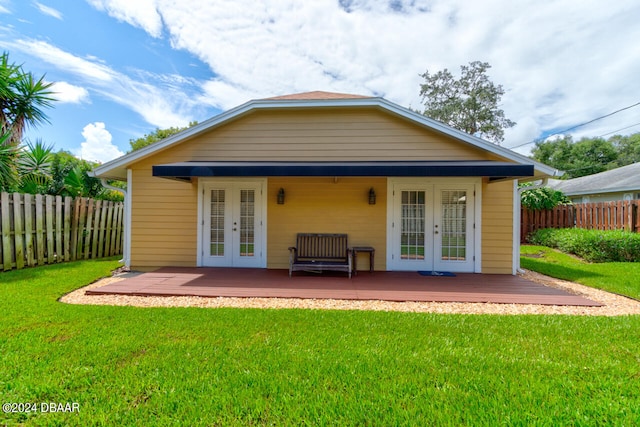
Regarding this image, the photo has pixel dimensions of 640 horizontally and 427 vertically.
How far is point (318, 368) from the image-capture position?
2.63 metres

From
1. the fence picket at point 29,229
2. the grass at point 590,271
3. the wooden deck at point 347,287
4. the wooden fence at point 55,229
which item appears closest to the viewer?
the wooden deck at point 347,287

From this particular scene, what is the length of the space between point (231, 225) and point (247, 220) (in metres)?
0.44

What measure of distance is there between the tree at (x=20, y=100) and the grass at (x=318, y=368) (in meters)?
7.23

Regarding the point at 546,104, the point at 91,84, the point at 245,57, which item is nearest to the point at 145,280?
the point at 245,57

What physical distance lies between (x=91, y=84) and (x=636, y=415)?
20.1 metres

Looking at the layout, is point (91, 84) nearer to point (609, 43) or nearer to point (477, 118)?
point (609, 43)

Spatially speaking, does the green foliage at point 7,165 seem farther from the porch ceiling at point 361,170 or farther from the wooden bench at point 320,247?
the wooden bench at point 320,247

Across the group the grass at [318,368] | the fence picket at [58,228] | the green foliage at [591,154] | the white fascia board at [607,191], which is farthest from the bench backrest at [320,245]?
the green foliage at [591,154]

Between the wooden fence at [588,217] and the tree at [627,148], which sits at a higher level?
the tree at [627,148]

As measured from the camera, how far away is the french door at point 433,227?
23.3ft

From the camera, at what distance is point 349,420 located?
197 centimetres

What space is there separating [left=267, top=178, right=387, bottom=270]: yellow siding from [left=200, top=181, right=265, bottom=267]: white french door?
0.36m

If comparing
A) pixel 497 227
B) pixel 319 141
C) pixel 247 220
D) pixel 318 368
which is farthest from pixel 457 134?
pixel 318 368

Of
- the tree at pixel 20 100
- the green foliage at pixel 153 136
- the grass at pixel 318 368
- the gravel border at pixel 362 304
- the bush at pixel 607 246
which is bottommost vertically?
the gravel border at pixel 362 304
